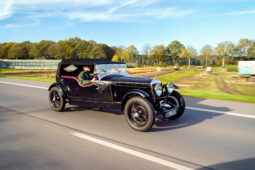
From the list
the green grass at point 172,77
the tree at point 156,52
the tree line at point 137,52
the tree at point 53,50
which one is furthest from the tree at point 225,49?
the tree at point 53,50

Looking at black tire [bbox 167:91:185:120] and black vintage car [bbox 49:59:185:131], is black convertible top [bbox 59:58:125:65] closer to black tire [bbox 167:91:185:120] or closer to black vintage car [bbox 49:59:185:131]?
black vintage car [bbox 49:59:185:131]

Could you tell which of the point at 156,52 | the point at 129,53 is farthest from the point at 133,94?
the point at 156,52

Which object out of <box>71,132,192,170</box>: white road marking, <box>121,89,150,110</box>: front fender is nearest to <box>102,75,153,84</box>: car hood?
<box>121,89,150,110</box>: front fender

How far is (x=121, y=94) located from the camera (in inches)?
199

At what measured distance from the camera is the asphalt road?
304cm

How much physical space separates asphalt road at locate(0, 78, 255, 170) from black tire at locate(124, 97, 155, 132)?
0.60 feet

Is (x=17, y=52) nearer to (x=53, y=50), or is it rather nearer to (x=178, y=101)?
(x=53, y=50)

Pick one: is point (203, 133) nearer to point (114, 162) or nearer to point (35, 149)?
point (114, 162)

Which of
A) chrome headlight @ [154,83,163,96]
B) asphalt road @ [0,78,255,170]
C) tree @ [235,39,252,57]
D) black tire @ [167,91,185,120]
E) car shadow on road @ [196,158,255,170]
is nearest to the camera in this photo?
car shadow on road @ [196,158,255,170]

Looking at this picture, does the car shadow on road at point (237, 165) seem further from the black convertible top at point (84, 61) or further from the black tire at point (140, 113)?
the black convertible top at point (84, 61)

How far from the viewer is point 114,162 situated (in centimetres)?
304

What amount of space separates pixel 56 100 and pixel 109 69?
2.16 meters

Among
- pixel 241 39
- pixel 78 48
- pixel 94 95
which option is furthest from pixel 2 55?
pixel 94 95

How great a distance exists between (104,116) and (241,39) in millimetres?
70355
